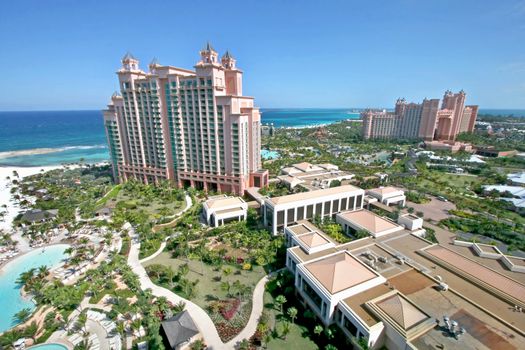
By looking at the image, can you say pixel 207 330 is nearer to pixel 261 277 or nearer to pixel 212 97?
pixel 261 277

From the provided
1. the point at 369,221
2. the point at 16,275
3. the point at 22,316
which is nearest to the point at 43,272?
the point at 16,275

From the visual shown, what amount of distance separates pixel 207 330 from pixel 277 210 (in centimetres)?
2219

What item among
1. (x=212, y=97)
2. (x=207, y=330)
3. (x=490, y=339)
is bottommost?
(x=207, y=330)

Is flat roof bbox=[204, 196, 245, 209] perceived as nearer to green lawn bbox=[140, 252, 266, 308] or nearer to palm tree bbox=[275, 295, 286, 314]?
green lawn bbox=[140, 252, 266, 308]

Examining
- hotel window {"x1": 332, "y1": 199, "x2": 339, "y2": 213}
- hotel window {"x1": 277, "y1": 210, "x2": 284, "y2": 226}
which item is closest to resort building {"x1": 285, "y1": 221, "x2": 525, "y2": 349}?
hotel window {"x1": 277, "y1": 210, "x2": 284, "y2": 226}

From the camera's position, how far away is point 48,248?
143 feet

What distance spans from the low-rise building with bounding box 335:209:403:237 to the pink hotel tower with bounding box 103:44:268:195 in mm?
27330

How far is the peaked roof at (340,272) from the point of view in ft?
89.2

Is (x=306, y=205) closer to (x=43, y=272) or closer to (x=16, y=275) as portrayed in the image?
(x=43, y=272)

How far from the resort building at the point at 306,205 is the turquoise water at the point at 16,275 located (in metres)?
35.4

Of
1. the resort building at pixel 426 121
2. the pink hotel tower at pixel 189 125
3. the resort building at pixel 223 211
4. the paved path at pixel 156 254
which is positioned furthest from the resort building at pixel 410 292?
the resort building at pixel 426 121

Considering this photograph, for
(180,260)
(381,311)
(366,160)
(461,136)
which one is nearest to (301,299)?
(381,311)

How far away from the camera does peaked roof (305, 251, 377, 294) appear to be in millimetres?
27203

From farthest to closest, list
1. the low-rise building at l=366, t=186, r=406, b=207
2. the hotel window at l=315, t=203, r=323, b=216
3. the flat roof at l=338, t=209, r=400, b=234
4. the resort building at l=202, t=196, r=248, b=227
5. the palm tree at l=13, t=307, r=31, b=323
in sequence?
the low-rise building at l=366, t=186, r=406, b=207
the resort building at l=202, t=196, r=248, b=227
the hotel window at l=315, t=203, r=323, b=216
the flat roof at l=338, t=209, r=400, b=234
the palm tree at l=13, t=307, r=31, b=323
